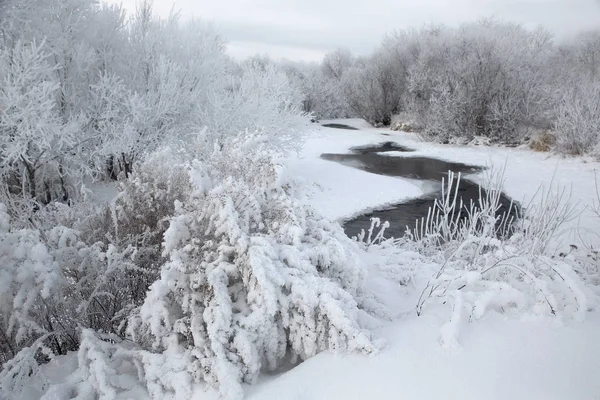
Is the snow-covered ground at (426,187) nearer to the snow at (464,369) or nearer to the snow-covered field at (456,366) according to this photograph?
the snow-covered field at (456,366)

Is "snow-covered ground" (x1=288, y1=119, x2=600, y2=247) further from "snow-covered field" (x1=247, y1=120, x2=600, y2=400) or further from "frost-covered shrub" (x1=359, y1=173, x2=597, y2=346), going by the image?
"snow-covered field" (x1=247, y1=120, x2=600, y2=400)

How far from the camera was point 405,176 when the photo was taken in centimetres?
1565

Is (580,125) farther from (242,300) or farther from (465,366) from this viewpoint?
(242,300)

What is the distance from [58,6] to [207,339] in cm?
1039

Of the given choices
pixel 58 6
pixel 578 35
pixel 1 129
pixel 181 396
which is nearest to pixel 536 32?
pixel 578 35

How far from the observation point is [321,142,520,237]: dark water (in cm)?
1027

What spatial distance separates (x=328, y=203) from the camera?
468 inches

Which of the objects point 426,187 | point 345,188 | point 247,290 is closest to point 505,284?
point 247,290

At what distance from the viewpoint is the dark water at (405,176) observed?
10.3m

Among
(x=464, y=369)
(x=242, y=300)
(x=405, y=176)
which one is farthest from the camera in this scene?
(x=405, y=176)

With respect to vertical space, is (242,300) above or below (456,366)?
above

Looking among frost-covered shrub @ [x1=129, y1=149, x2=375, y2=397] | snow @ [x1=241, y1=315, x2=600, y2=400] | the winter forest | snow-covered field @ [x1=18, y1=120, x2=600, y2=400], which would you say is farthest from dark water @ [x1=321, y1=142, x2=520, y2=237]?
frost-covered shrub @ [x1=129, y1=149, x2=375, y2=397]

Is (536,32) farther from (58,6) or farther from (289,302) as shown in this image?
(289,302)

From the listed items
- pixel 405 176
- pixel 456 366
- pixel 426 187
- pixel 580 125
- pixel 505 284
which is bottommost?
pixel 405 176
